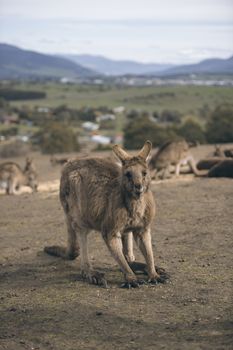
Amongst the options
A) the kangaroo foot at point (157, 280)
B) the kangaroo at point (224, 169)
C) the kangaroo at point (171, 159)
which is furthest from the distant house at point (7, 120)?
the kangaroo foot at point (157, 280)

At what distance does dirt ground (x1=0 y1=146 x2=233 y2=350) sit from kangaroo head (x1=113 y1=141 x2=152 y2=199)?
1.14 meters

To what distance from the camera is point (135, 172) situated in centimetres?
732

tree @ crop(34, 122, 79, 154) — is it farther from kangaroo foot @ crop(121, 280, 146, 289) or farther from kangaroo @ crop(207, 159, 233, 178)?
kangaroo foot @ crop(121, 280, 146, 289)

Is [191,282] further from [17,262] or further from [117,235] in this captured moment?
[17,262]

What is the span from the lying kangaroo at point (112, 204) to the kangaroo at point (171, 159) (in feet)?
33.8

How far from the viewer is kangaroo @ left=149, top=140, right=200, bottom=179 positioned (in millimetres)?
18641

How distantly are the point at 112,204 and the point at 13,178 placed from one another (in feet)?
37.5

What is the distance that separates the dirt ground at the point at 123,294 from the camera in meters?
5.97

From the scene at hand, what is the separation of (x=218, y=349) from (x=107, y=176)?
3108 millimetres

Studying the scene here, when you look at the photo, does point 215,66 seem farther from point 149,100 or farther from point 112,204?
point 149,100

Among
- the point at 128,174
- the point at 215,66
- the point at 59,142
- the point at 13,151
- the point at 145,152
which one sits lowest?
the point at 13,151

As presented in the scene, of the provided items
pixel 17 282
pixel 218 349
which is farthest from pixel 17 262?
pixel 218 349

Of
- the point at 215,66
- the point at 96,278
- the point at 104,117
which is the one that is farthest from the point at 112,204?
the point at 104,117

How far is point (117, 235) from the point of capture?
7547 millimetres
